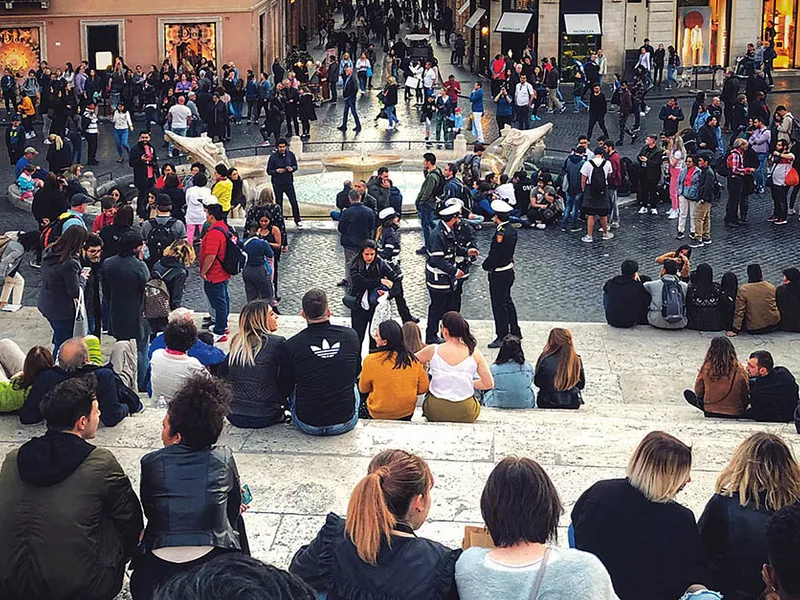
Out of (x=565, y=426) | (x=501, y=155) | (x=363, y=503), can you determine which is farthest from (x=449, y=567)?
(x=501, y=155)

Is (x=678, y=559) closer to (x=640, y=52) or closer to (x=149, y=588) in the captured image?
(x=149, y=588)

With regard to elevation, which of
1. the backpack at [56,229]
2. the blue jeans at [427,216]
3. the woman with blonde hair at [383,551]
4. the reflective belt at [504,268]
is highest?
the woman with blonde hair at [383,551]

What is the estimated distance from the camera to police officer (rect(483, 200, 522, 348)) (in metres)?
13.3

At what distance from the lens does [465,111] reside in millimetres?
33219

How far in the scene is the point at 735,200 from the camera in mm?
19797

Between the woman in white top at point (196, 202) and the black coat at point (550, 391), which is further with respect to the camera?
the woman in white top at point (196, 202)

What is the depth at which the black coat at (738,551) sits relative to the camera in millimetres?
5770

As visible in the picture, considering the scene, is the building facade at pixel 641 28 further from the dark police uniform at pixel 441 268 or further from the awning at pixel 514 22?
the dark police uniform at pixel 441 268

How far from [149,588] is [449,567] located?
54.5 inches

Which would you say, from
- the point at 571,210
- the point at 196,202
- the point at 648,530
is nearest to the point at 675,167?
the point at 571,210

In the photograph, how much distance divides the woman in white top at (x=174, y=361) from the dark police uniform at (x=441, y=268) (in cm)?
446

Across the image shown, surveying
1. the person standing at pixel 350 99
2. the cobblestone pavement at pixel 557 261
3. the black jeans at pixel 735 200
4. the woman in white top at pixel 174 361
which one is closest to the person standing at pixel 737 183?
the black jeans at pixel 735 200

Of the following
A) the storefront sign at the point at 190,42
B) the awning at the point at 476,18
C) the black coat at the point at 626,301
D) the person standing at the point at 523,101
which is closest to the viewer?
the black coat at the point at 626,301

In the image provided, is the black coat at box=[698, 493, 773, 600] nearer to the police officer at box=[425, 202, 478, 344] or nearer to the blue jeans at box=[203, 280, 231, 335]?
the police officer at box=[425, 202, 478, 344]
